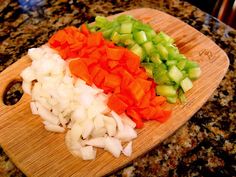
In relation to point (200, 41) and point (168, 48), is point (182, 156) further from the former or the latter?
point (200, 41)

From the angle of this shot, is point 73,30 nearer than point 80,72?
No

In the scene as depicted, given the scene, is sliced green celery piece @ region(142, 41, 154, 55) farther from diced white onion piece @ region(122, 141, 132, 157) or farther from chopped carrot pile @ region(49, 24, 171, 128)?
diced white onion piece @ region(122, 141, 132, 157)

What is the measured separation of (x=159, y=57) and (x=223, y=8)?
1021mm

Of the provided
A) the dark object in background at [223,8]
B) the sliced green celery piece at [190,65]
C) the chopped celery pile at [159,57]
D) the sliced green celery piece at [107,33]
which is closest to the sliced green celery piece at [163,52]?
the chopped celery pile at [159,57]

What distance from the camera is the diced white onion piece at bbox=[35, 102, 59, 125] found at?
1289 mm

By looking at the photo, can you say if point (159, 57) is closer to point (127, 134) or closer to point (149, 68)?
point (149, 68)

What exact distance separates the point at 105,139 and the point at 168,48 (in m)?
0.56

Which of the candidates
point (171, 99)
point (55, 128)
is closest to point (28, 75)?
point (55, 128)

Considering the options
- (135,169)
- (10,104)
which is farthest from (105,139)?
(10,104)

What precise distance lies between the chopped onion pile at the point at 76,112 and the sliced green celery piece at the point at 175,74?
299 millimetres

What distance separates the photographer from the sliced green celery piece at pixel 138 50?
1.47 meters

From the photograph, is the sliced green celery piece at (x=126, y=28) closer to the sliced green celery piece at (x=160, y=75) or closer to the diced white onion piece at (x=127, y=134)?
the sliced green celery piece at (x=160, y=75)

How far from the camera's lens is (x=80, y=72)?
1.36m

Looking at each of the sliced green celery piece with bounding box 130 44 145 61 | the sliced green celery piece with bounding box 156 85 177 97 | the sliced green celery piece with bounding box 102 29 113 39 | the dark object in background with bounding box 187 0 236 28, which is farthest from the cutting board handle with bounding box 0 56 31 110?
the dark object in background with bounding box 187 0 236 28
